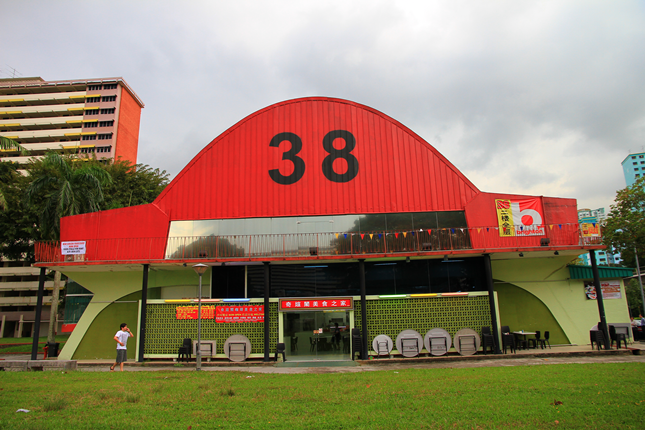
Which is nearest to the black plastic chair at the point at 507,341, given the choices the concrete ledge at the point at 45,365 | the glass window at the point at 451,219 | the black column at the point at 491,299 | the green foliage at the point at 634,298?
the black column at the point at 491,299

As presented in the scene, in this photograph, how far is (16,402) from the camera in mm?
8328

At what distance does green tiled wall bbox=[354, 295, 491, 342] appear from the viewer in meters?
18.1

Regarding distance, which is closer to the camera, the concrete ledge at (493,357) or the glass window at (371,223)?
the concrete ledge at (493,357)

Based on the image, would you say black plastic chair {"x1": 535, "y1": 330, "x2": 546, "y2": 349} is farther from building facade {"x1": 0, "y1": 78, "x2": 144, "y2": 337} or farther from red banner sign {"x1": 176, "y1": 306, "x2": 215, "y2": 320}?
building facade {"x1": 0, "y1": 78, "x2": 144, "y2": 337}

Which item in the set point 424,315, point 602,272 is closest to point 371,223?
point 424,315

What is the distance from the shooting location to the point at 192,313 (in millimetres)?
18578

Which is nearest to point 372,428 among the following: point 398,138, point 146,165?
point 398,138

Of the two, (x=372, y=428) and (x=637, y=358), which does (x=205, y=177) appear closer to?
(x=372, y=428)

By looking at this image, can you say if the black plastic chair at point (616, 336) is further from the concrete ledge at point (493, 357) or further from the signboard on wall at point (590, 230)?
the signboard on wall at point (590, 230)

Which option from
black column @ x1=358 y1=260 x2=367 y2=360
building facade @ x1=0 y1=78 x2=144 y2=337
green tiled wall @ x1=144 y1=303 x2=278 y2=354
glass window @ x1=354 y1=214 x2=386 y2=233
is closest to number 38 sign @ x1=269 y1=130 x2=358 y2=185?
glass window @ x1=354 y1=214 x2=386 y2=233

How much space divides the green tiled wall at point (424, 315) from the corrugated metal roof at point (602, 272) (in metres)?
5.67

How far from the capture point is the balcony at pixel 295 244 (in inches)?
739

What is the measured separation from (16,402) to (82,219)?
13.8 m

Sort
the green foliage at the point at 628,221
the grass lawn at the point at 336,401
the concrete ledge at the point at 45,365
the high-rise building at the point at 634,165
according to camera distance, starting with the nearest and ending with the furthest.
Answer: the grass lawn at the point at 336,401, the concrete ledge at the point at 45,365, the green foliage at the point at 628,221, the high-rise building at the point at 634,165
